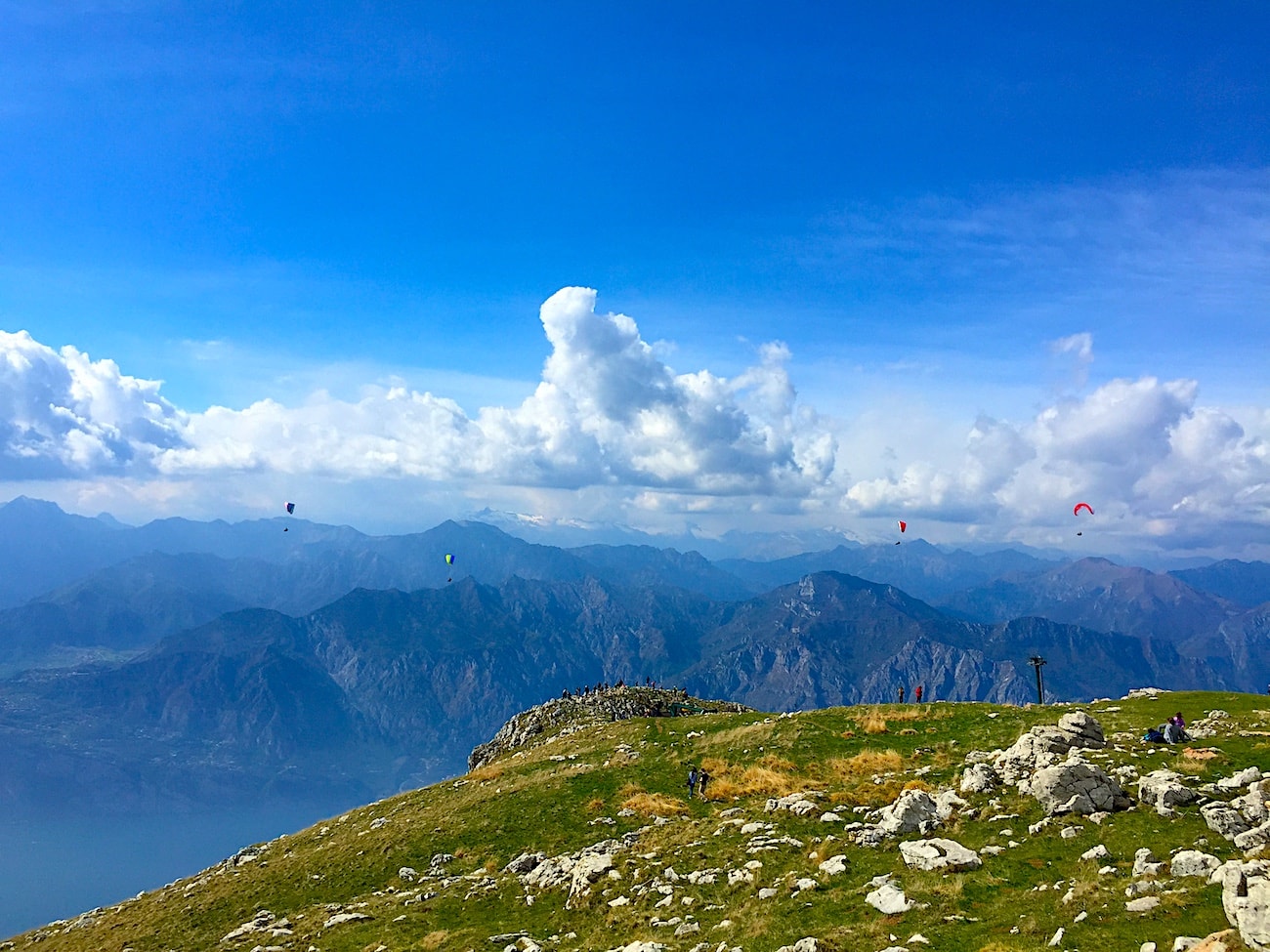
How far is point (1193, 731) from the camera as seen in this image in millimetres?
38906

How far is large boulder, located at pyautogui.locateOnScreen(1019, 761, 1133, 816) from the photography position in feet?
90.4

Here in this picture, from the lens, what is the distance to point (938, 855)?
25.7 meters

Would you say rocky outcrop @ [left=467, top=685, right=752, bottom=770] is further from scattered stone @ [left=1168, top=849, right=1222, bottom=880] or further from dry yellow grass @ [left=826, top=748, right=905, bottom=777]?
scattered stone @ [left=1168, top=849, right=1222, bottom=880]

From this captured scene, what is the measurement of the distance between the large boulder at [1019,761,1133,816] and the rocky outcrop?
5356 cm

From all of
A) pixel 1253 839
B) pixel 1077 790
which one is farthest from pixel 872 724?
pixel 1253 839

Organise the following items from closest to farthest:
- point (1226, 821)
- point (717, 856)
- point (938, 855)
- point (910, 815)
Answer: point (1226, 821) < point (938, 855) < point (910, 815) < point (717, 856)

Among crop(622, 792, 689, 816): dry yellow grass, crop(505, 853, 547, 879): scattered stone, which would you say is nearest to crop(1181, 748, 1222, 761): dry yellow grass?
crop(622, 792, 689, 816): dry yellow grass

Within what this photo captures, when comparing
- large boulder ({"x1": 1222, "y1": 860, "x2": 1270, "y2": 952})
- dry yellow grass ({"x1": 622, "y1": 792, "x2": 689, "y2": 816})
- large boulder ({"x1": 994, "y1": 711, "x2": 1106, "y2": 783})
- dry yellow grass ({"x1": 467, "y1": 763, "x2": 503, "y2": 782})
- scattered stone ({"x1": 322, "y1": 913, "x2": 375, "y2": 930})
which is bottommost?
dry yellow grass ({"x1": 467, "y1": 763, "x2": 503, "y2": 782})

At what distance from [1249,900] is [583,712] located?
250 ft

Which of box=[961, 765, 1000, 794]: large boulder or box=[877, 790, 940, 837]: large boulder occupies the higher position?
box=[961, 765, 1000, 794]: large boulder

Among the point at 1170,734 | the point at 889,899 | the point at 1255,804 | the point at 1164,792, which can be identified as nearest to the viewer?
the point at 889,899

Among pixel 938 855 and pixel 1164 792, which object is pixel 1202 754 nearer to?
pixel 1164 792

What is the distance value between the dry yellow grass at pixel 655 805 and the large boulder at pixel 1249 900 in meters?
29.0

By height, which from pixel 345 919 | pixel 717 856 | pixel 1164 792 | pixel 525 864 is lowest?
pixel 345 919
